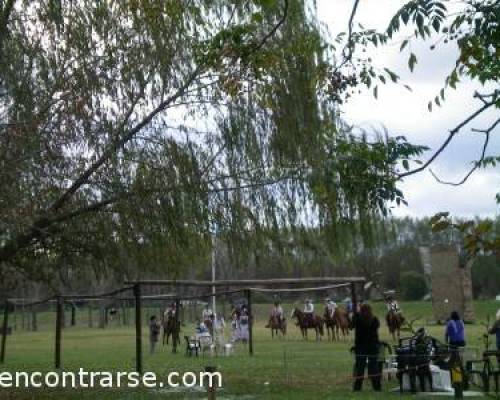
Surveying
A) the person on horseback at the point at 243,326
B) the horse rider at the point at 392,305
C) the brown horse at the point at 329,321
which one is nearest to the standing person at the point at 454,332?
→ the horse rider at the point at 392,305

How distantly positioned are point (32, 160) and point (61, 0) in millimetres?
2711

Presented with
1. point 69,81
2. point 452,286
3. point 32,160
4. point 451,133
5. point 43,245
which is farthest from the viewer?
point 452,286

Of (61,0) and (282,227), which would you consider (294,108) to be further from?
(61,0)

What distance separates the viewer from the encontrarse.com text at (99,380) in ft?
48.4

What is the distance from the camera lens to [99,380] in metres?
15.7

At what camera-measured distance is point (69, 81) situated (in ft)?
36.2

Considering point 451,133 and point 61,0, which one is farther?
point 61,0

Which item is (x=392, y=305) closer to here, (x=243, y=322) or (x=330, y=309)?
(x=243, y=322)

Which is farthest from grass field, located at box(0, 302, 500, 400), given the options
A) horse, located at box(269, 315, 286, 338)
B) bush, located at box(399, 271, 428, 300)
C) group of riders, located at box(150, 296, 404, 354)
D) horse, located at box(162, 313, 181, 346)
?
bush, located at box(399, 271, 428, 300)

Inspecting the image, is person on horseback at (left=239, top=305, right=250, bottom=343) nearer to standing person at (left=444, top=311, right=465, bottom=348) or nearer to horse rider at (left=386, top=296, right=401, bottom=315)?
standing person at (left=444, top=311, right=465, bottom=348)

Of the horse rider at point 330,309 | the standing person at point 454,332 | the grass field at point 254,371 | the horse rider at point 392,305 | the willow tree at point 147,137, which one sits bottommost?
the grass field at point 254,371

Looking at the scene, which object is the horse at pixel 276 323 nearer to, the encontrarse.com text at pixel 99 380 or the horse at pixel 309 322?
the horse at pixel 309 322

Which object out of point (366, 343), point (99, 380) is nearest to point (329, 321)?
point (99, 380)

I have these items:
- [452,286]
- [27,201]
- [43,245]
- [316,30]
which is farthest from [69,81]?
[452,286]
